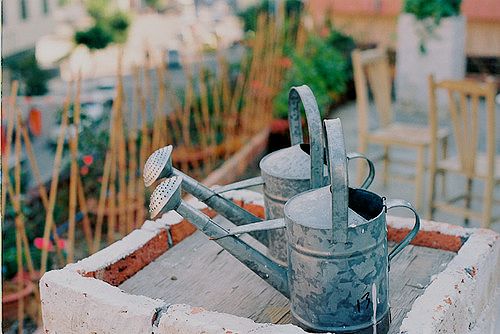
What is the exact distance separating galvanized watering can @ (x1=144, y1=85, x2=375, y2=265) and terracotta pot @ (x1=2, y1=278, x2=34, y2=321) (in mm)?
1868

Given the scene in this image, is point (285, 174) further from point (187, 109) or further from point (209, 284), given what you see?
point (187, 109)

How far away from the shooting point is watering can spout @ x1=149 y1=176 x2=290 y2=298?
153 centimetres

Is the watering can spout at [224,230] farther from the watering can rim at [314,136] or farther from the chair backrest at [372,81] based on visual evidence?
the chair backrest at [372,81]

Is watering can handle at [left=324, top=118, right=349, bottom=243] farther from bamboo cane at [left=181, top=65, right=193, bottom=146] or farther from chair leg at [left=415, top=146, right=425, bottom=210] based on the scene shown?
bamboo cane at [left=181, top=65, right=193, bottom=146]

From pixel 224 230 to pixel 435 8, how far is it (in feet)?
16.7

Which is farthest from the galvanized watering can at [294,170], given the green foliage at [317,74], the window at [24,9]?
the window at [24,9]

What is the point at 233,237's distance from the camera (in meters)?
1.63

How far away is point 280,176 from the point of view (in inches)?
69.7

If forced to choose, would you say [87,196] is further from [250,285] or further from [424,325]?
[424,325]

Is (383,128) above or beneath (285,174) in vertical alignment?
beneath

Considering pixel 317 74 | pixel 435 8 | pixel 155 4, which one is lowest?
pixel 155 4

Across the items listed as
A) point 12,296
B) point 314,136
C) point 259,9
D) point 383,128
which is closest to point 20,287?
point 12,296

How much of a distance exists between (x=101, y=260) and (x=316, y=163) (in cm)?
59

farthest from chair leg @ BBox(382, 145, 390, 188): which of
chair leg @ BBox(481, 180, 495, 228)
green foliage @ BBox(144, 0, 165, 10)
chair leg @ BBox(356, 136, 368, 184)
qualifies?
green foliage @ BBox(144, 0, 165, 10)
